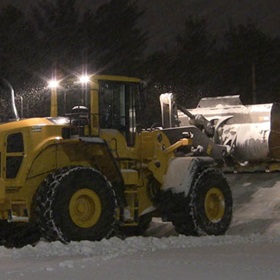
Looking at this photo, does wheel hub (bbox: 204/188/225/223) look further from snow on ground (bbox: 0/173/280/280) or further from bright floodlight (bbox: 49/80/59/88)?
bright floodlight (bbox: 49/80/59/88)

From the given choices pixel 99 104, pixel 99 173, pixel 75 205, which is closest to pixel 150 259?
pixel 75 205

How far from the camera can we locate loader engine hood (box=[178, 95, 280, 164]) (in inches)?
648

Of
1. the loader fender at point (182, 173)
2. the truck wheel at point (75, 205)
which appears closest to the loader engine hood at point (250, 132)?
the loader fender at point (182, 173)

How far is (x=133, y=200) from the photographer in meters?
12.9

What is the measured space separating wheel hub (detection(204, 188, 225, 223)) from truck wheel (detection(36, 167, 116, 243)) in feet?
8.05

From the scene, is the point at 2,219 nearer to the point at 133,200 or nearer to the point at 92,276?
the point at 133,200

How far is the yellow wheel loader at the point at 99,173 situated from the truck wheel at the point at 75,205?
0.05ft

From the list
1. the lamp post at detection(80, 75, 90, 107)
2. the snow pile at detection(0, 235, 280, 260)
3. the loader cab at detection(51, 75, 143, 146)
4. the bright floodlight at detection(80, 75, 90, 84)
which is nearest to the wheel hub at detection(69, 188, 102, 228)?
the snow pile at detection(0, 235, 280, 260)

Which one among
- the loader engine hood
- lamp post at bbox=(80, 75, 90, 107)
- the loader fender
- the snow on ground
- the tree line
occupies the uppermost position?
the tree line

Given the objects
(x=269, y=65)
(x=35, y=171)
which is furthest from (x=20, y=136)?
(x=269, y=65)

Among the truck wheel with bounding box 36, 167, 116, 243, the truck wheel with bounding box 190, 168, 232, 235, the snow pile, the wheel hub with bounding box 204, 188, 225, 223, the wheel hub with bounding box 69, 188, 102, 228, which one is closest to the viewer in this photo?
the snow pile

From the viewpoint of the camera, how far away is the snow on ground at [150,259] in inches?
309

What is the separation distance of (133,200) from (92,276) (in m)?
5.12

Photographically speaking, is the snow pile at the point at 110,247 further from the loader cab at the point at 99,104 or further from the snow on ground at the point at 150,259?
the loader cab at the point at 99,104
